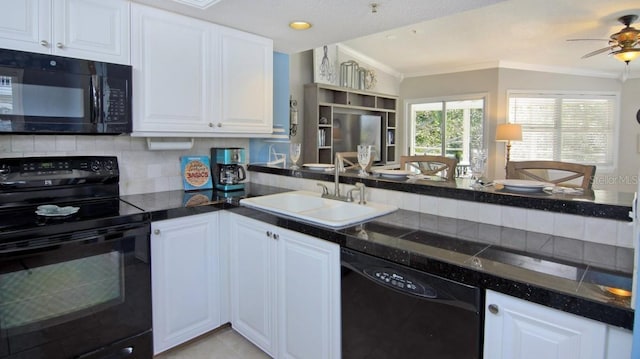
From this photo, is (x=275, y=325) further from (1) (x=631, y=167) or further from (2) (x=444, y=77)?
(1) (x=631, y=167)

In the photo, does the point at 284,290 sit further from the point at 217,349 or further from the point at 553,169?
the point at 553,169

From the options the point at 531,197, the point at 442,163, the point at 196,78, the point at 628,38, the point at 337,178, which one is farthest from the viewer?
the point at 628,38

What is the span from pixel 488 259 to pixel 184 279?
1643 mm

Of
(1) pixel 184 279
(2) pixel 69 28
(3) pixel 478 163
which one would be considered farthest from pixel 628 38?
(2) pixel 69 28

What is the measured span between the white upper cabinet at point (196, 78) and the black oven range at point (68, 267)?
1.74 ft

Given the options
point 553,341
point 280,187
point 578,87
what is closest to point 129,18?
point 280,187

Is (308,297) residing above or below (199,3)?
below

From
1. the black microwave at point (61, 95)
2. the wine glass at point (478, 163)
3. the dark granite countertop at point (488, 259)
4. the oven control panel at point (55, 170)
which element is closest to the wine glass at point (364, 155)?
the dark granite countertop at point (488, 259)

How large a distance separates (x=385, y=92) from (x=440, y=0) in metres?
4.73

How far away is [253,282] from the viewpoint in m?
2.10

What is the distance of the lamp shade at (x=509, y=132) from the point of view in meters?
5.43

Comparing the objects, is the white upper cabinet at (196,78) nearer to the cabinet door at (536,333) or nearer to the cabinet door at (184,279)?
the cabinet door at (184,279)

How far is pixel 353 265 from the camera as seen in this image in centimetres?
151

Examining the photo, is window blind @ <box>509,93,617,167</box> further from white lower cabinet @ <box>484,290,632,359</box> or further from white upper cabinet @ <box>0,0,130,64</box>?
white upper cabinet @ <box>0,0,130,64</box>
